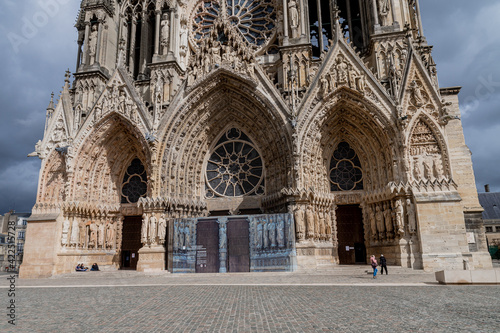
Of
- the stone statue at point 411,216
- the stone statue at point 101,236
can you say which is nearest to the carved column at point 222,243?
the stone statue at point 101,236

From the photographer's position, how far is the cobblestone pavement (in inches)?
220

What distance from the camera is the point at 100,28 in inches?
873

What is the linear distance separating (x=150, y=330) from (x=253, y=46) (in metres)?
19.7

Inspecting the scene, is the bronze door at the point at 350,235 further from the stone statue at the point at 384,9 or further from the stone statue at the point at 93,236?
the stone statue at the point at 93,236

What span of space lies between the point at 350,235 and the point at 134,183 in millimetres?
12262

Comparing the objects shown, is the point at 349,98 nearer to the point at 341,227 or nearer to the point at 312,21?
the point at 341,227

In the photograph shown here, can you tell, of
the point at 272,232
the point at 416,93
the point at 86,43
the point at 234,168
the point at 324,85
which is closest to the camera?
the point at 272,232

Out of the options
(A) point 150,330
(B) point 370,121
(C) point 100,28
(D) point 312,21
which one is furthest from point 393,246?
(C) point 100,28

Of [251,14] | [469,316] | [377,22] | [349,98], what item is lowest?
[469,316]

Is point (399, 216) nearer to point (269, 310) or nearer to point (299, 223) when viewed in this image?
point (299, 223)

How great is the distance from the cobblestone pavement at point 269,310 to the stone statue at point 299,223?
585cm

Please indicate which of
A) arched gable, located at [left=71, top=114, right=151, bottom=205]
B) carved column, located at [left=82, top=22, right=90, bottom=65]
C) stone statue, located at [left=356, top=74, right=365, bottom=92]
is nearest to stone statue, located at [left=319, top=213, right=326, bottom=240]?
stone statue, located at [left=356, top=74, right=365, bottom=92]

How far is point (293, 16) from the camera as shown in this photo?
20281 millimetres

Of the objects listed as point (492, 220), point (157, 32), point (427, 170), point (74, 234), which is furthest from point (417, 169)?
point (492, 220)
